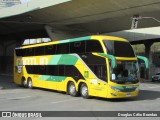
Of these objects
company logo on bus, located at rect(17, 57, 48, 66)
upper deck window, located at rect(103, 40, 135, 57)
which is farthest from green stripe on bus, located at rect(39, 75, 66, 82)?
upper deck window, located at rect(103, 40, 135, 57)

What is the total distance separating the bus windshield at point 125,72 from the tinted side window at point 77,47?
2.82 meters

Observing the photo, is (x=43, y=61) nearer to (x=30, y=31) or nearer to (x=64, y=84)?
(x=64, y=84)

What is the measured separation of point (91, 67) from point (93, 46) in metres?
1.18

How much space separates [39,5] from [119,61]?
21.1m

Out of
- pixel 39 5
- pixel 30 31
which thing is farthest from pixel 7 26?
pixel 39 5

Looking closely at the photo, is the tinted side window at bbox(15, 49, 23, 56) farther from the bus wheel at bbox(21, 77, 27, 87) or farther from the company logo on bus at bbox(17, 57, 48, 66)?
the bus wheel at bbox(21, 77, 27, 87)

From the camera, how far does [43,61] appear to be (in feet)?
80.9

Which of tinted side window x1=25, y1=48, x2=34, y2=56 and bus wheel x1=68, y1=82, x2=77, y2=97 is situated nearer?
bus wheel x1=68, y1=82, x2=77, y2=97

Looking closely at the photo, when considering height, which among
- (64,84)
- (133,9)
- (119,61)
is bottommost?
(64,84)

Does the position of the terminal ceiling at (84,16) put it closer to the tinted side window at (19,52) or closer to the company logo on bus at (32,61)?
the tinted side window at (19,52)

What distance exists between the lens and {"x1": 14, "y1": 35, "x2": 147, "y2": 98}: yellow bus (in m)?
18.2

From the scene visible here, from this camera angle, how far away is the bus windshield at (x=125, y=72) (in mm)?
18134

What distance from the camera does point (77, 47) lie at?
20844mm

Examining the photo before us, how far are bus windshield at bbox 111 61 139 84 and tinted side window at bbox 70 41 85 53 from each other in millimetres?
2818
